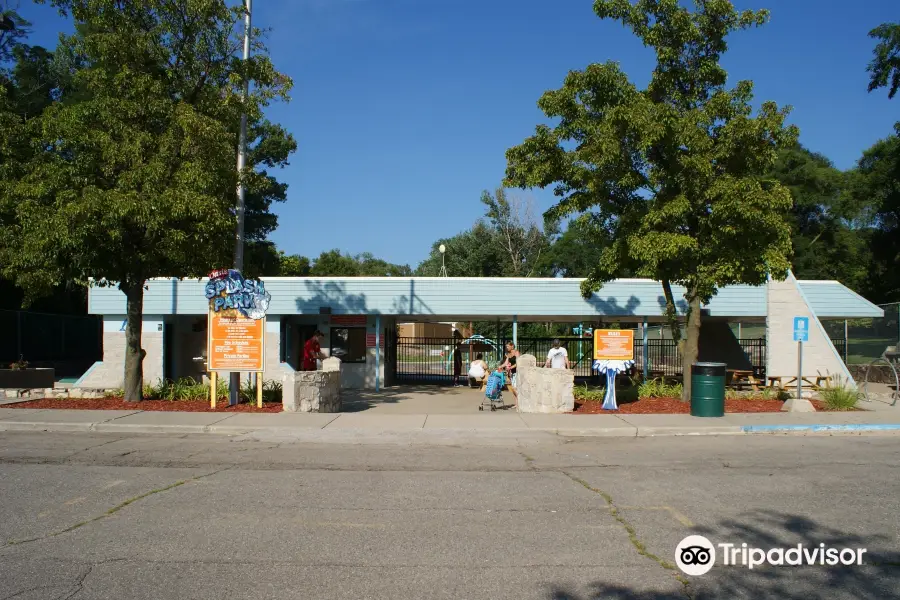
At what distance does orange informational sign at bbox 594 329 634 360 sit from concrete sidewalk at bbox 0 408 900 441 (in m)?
1.78

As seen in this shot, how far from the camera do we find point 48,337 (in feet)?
95.9

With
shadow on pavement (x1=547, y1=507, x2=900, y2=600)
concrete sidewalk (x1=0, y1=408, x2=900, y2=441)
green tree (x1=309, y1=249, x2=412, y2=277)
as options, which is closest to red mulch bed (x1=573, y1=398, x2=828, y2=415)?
concrete sidewalk (x1=0, y1=408, x2=900, y2=441)

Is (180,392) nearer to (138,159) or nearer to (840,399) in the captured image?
(138,159)

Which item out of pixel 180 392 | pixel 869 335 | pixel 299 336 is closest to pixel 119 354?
pixel 299 336

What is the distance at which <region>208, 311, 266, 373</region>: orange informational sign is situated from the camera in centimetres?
1622

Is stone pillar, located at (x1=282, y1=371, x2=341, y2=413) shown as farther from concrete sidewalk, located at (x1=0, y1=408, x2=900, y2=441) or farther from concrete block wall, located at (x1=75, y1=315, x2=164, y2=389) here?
concrete block wall, located at (x1=75, y1=315, x2=164, y2=389)

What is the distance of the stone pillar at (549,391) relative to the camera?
15609 mm

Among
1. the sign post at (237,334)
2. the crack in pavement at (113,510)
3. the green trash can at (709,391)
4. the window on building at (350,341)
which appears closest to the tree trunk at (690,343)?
the green trash can at (709,391)

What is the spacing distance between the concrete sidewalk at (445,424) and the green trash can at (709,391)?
30cm

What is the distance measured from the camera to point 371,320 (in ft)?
75.3

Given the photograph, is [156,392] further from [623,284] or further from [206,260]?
[623,284]

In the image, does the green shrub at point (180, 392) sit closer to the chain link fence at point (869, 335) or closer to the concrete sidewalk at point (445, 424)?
the concrete sidewalk at point (445, 424)

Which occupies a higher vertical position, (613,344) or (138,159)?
(138,159)

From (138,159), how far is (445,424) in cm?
814
